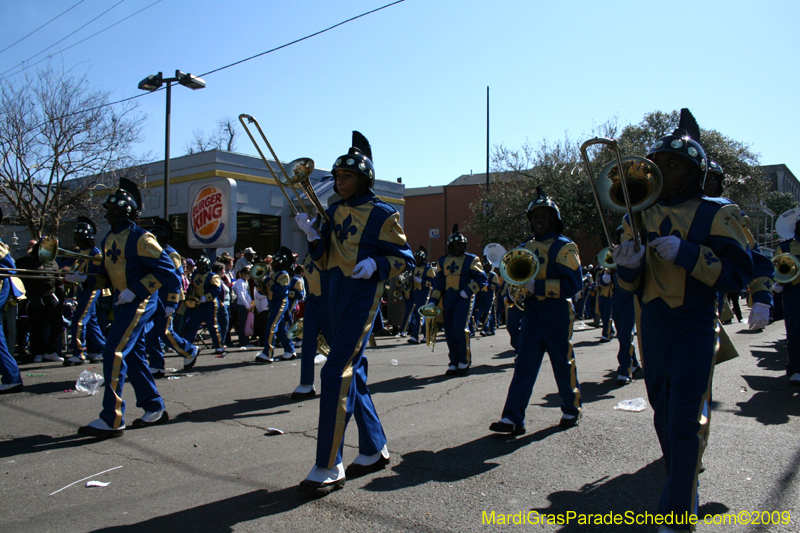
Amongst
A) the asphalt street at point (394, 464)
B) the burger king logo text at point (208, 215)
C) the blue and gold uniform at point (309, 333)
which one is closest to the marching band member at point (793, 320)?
the asphalt street at point (394, 464)

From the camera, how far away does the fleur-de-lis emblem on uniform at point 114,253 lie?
5.63 meters

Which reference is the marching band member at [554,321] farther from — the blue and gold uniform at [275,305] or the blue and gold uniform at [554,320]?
the blue and gold uniform at [275,305]

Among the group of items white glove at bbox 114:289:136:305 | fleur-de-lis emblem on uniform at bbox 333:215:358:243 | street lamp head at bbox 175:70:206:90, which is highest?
street lamp head at bbox 175:70:206:90

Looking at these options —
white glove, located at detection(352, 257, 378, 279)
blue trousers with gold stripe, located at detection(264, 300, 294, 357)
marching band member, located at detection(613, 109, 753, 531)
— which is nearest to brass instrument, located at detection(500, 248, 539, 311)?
white glove, located at detection(352, 257, 378, 279)

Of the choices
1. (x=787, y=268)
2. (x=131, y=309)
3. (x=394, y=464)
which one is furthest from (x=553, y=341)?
(x=787, y=268)

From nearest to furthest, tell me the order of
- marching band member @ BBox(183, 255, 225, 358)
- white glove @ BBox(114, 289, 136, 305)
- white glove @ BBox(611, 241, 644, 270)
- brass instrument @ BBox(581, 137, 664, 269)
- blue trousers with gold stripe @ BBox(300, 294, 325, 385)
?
brass instrument @ BBox(581, 137, 664, 269), white glove @ BBox(611, 241, 644, 270), white glove @ BBox(114, 289, 136, 305), blue trousers with gold stripe @ BBox(300, 294, 325, 385), marching band member @ BBox(183, 255, 225, 358)

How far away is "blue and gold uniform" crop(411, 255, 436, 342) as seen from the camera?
547 inches

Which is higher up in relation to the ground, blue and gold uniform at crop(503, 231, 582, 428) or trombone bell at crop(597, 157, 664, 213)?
trombone bell at crop(597, 157, 664, 213)

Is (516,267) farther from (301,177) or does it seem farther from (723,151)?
(723,151)

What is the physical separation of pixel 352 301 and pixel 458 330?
4.98 m

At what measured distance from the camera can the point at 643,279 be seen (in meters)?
3.39

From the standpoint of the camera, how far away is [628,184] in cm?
328

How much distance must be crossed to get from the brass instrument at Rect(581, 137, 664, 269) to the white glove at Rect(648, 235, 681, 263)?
0.14 meters

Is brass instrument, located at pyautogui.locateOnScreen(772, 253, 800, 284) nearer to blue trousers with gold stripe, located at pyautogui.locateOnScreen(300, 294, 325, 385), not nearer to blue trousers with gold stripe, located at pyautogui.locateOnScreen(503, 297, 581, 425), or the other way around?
blue trousers with gold stripe, located at pyautogui.locateOnScreen(503, 297, 581, 425)
